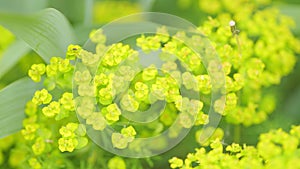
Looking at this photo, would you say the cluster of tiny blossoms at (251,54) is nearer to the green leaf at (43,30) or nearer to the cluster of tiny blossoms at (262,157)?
the cluster of tiny blossoms at (262,157)

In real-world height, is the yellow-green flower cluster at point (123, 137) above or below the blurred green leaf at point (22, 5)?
below

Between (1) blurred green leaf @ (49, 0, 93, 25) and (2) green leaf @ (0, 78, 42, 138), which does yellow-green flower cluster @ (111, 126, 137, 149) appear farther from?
(1) blurred green leaf @ (49, 0, 93, 25)

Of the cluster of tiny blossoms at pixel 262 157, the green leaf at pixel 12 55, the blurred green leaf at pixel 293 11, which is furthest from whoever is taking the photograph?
the blurred green leaf at pixel 293 11

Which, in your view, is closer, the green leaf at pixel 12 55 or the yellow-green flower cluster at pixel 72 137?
the yellow-green flower cluster at pixel 72 137

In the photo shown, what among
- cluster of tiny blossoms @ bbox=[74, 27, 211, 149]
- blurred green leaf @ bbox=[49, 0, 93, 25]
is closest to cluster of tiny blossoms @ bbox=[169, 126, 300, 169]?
cluster of tiny blossoms @ bbox=[74, 27, 211, 149]

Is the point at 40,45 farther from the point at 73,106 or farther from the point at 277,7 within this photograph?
the point at 277,7

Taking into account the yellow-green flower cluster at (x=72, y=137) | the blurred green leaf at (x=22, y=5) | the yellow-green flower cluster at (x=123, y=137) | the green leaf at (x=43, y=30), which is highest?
the blurred green leaf at (x=22, y=5)

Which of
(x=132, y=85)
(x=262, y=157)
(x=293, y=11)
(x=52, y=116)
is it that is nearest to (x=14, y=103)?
(x=52, y=116)

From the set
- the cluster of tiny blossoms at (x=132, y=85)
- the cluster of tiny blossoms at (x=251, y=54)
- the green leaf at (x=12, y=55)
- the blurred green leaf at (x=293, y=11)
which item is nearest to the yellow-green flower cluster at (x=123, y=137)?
the cluster of tiny blossoms at (x=132, y=85)
